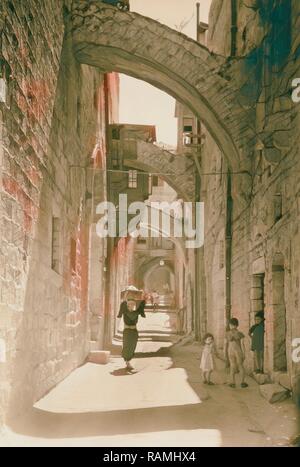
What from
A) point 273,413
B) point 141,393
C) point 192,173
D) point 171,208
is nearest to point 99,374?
point 141,393

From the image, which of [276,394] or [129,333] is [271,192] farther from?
[129,333]

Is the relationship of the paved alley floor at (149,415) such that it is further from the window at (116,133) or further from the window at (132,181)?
the window at (116,133)

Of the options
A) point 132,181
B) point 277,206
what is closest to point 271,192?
point 277,206

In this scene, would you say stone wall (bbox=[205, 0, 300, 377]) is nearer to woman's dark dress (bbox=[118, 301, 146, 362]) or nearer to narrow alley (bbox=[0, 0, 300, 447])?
narrow alley (bbox=[0, 0, 300, 447])

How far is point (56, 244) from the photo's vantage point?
9109 mm

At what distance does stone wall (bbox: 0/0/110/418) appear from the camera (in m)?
5.72

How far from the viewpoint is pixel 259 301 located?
34.6 ft

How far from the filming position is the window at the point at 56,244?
356 inches

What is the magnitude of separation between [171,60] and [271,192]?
350 cm

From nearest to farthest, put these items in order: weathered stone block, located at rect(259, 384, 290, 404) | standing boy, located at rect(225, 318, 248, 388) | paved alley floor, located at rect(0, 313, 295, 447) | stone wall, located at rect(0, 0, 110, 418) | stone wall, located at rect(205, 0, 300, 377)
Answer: paved alley floor, located at rect(0, 313, 295, 447), stone wall, located at rect(0, 0, 110, 418), weathered stone block, located at rect(259, 384, 290, 404), stone wall, located at rect(205, 0, 300, 377), standing boy, located at rect(225, 318, 248, 388)

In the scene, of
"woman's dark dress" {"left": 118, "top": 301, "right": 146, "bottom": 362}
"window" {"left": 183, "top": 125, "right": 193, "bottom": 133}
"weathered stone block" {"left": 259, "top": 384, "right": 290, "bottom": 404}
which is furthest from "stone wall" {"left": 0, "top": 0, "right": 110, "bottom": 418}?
"window" {"left": 183, "top": 125, "right": 193, "bottom": 133}

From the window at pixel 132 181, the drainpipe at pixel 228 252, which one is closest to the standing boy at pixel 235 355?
the drainpipe at pixel 228 252

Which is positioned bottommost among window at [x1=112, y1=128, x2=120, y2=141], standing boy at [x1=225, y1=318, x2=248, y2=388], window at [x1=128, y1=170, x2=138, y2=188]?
standing boy at [x1=225, y1=318, x2=248, y2=388]

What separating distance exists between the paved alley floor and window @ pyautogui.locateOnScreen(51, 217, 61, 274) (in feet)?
5.59
